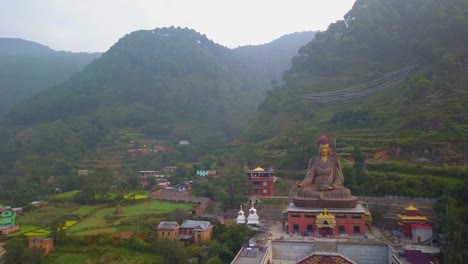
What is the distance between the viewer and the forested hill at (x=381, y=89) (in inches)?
1138

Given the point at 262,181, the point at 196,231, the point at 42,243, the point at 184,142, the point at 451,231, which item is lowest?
the point at 42,243

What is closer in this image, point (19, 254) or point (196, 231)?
point (19, 254)

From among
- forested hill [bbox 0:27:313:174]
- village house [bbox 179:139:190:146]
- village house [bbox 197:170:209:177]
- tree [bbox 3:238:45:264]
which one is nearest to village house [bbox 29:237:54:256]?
tree [bbox 3:238:45:264]

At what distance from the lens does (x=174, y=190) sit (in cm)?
3008

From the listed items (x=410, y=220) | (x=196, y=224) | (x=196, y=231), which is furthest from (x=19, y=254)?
(x=410, y=220)

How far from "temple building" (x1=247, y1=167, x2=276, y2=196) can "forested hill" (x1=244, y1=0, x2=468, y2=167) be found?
295 cm

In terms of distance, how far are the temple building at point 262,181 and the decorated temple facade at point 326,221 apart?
20.5ft

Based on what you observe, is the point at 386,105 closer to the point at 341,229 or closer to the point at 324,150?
the point at 324,150

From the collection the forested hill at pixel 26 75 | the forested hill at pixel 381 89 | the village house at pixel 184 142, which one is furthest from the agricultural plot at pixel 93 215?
the forested hill at pixel 26 75

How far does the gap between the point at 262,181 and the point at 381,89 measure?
67.1 feet

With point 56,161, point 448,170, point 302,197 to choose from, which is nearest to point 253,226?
point 302,197

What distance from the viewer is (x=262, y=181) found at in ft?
90.2

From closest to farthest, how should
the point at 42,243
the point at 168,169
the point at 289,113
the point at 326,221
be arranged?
1. the point at 42,243
2. the point at 326,221
3. the point at 168,169
4. the point at 289,113

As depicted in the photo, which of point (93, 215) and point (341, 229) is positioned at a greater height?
point (93, 215)
